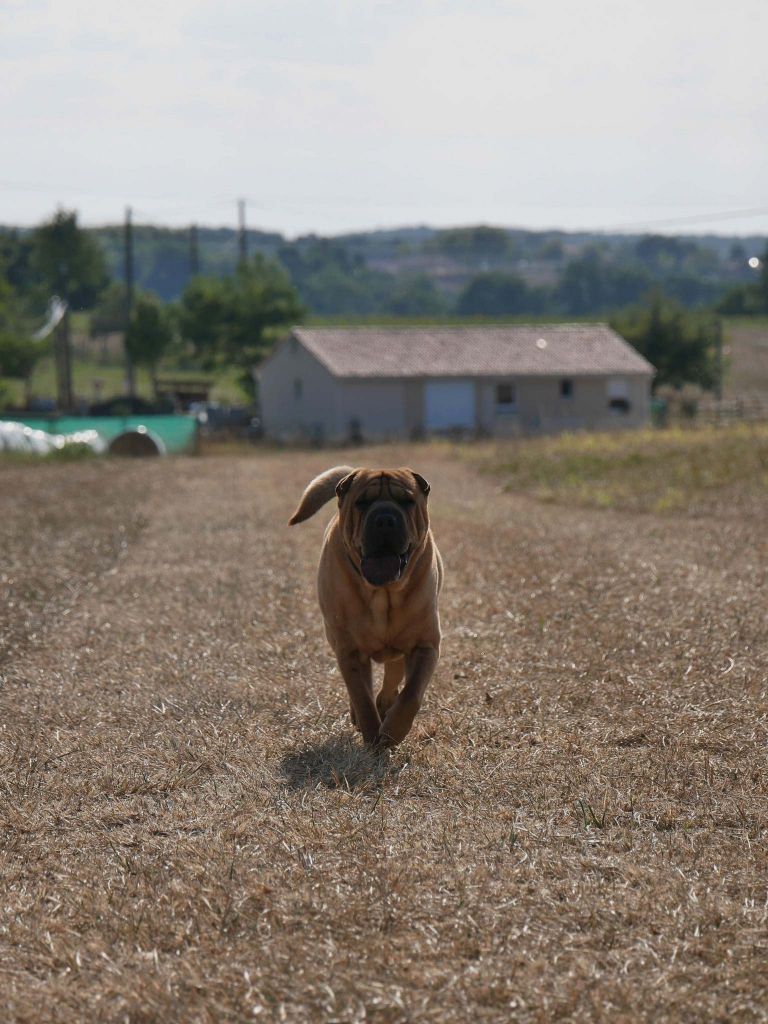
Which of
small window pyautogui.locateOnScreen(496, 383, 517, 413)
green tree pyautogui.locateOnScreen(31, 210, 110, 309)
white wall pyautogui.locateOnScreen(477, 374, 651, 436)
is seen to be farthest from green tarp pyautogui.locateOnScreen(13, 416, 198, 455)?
green tree pyautogui.locateOnScreen(31, 210, 110, 309)

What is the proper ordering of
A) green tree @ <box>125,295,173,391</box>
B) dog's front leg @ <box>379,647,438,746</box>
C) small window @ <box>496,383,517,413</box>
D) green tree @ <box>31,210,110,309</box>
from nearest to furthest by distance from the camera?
dog's front leg @ <box>379,647,438,746</box>, small window @ <box>496,383,517,413</box>, green tree @ <box>125,295,173,391</box>, green tree @ <box>31,210,110,309</box>

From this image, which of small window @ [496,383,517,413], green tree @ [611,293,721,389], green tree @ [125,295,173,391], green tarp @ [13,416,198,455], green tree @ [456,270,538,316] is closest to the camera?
green tarp @ [13,416,198,455]

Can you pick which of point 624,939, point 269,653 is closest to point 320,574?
point 269,653

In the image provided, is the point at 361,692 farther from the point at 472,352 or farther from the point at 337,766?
the point at 472,352

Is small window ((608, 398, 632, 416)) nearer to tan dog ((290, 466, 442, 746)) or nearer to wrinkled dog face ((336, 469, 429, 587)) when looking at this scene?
tan dog ((290, 466, 442, 746))

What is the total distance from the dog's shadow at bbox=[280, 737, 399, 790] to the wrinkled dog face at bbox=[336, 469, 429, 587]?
2.67 ft

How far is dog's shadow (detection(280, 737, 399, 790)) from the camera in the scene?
6195 mm

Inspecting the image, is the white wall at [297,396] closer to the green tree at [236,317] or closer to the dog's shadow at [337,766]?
the green tree at [236,317]

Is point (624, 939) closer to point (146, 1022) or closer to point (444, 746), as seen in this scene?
point (146, 1022)

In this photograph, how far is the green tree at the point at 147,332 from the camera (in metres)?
70.9

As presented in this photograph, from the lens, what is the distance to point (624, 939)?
14.2ft

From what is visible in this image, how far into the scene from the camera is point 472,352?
5684 cm

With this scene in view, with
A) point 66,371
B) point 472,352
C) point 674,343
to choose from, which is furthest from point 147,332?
point 674,343

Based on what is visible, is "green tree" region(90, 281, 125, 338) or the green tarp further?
"green tree" region(90, 281, 125, 338)
